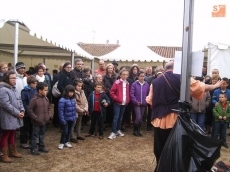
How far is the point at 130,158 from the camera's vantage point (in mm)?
5121

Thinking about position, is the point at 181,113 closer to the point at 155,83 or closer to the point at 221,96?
the point at 155,83

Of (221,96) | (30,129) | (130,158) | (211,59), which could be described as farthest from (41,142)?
(211,59)

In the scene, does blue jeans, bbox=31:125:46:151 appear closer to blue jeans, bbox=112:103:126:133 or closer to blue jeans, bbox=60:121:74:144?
blue jeans, bbox=60:121:74:144

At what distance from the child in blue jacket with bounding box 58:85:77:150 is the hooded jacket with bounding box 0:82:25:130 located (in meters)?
0.90

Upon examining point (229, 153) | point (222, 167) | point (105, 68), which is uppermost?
point (105, 68)

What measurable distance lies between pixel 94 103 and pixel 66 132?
3.66 ft

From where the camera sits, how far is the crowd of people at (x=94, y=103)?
3.56 m

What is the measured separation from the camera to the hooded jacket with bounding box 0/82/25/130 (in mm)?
4492

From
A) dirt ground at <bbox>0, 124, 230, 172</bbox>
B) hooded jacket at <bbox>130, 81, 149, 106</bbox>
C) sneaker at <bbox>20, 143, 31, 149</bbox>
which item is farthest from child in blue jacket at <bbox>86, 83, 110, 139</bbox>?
sneaker at <bbox>20, 143, 31, 149</bbox>

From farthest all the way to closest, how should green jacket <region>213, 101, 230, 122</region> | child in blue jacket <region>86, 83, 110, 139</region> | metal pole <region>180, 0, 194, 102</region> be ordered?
child in blue jacket <region>86, 83, 110, 139</region> < green jacket <region>213, 101, 230, 122</region> < metal pole <region>180, 0, 194, 102</region>

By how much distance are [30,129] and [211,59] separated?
19.9 feet

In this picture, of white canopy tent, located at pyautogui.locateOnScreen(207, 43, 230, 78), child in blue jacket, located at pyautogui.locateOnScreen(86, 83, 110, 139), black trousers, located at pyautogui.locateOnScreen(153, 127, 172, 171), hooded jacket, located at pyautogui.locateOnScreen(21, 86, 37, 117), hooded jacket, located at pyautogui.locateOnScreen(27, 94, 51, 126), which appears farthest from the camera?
white canopy tent, located at pyautogui.locateOnScreen(207, 43, 230, 78)

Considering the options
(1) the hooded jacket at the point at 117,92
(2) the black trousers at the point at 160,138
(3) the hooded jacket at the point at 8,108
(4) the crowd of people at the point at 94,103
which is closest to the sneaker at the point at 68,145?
(4) the crowd of people at the point at 94,103

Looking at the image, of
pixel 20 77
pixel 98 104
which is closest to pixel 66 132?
pixel 98 104
